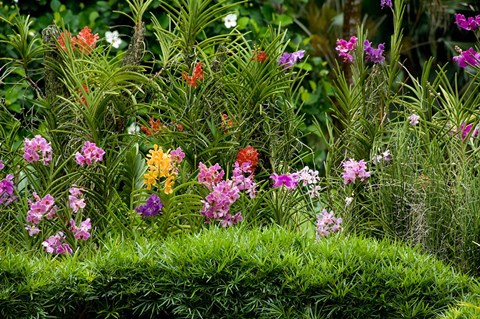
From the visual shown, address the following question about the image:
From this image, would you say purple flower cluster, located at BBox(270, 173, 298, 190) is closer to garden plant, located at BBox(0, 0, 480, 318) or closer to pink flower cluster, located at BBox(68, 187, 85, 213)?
garden plant, located at BBox(0, 0, 480, 318)

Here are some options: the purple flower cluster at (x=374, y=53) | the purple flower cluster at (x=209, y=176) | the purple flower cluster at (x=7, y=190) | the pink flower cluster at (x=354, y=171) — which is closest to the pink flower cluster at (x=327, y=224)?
the pink flower cluster at (x=354, y=171)

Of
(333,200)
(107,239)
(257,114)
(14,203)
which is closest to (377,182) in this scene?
(333,200)

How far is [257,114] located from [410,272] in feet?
5.53

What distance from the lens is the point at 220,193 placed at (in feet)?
14.9

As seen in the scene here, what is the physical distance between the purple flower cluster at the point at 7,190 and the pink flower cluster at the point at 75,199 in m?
0.30

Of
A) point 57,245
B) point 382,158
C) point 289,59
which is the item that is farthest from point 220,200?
point 289,59

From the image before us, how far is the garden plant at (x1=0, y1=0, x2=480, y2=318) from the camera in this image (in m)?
3.96

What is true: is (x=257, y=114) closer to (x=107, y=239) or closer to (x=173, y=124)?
(x=173, y=124)

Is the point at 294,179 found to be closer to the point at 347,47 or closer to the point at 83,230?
the point at 347,47

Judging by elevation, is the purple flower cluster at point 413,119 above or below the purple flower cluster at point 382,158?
above

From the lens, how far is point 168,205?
4.47 m

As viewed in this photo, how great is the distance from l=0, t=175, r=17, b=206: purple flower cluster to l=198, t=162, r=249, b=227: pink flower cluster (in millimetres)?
974

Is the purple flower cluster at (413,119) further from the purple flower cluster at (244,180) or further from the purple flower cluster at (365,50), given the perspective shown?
the purple flower cluster at (244,180)

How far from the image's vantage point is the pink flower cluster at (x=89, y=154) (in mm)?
4598
